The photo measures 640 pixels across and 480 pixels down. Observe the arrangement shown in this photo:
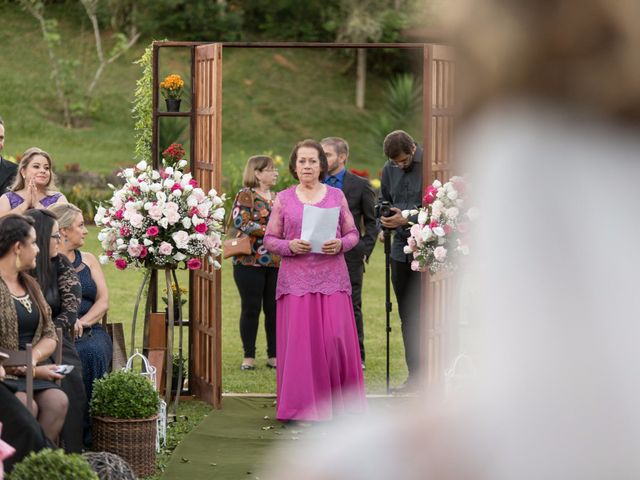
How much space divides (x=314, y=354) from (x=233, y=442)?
0.82 meters

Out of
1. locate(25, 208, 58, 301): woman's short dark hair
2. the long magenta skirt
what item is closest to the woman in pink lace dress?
the long magenta skirt

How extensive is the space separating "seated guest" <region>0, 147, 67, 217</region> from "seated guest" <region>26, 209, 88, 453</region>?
4.19 feet

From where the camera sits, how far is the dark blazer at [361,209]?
31.8ft

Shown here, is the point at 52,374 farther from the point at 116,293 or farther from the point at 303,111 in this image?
the point at 303,111

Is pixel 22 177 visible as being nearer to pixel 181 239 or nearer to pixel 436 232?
pixel 181 239

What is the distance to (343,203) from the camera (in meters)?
8.47

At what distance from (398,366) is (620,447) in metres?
10.6

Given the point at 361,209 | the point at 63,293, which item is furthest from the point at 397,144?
the point at 63,293

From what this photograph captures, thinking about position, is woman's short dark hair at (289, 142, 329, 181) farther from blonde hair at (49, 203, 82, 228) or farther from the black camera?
blonde hair at (49, 203, 82, 228)

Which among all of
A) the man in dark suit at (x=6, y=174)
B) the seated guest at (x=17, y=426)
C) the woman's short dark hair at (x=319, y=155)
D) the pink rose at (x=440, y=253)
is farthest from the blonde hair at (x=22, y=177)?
the seated guest at (x=17, y=426)

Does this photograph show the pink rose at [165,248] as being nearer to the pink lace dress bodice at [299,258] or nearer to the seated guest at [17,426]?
the pink lace dress bodice at [299,258]

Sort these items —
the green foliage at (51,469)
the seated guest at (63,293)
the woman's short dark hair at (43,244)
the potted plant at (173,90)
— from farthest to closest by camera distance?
the potted plant at (173,90) → the woman's short dark hair at (43,244) → the seated guest at (63,293) → the green foliage at (51,469)

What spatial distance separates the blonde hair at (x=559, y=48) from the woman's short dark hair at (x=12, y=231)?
5.78 meters

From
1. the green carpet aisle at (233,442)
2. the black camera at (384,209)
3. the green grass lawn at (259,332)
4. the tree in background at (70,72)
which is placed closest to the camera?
the green carpet aisle at (233,442)
